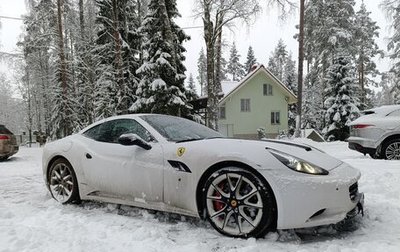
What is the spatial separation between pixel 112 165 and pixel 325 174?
250cm

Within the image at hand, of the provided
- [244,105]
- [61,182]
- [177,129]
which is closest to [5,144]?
[61,182]

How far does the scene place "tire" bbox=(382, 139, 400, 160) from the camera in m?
7.72

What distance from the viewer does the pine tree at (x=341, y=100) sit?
2392 cm

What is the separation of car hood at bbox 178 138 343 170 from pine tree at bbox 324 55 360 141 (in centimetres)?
2234

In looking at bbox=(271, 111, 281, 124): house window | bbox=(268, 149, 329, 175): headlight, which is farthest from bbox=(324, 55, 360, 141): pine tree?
bbox=(268, 149, 329, 175): headlight

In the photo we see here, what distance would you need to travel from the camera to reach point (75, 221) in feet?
11.9

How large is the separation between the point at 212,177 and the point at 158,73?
46.4 ft

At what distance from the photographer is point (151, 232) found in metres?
3.23

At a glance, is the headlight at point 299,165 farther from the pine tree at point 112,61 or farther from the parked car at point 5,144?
the pine tree at point 112,61

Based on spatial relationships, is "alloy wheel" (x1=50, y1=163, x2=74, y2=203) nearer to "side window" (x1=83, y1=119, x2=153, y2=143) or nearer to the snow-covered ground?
the snow-covered ground

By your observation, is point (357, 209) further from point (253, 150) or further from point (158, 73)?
point (158, 73)

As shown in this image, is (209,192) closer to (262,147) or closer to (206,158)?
(206,158)

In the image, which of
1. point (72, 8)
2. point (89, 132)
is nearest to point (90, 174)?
point (89, 132)

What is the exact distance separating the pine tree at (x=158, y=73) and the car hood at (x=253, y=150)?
13155mm
